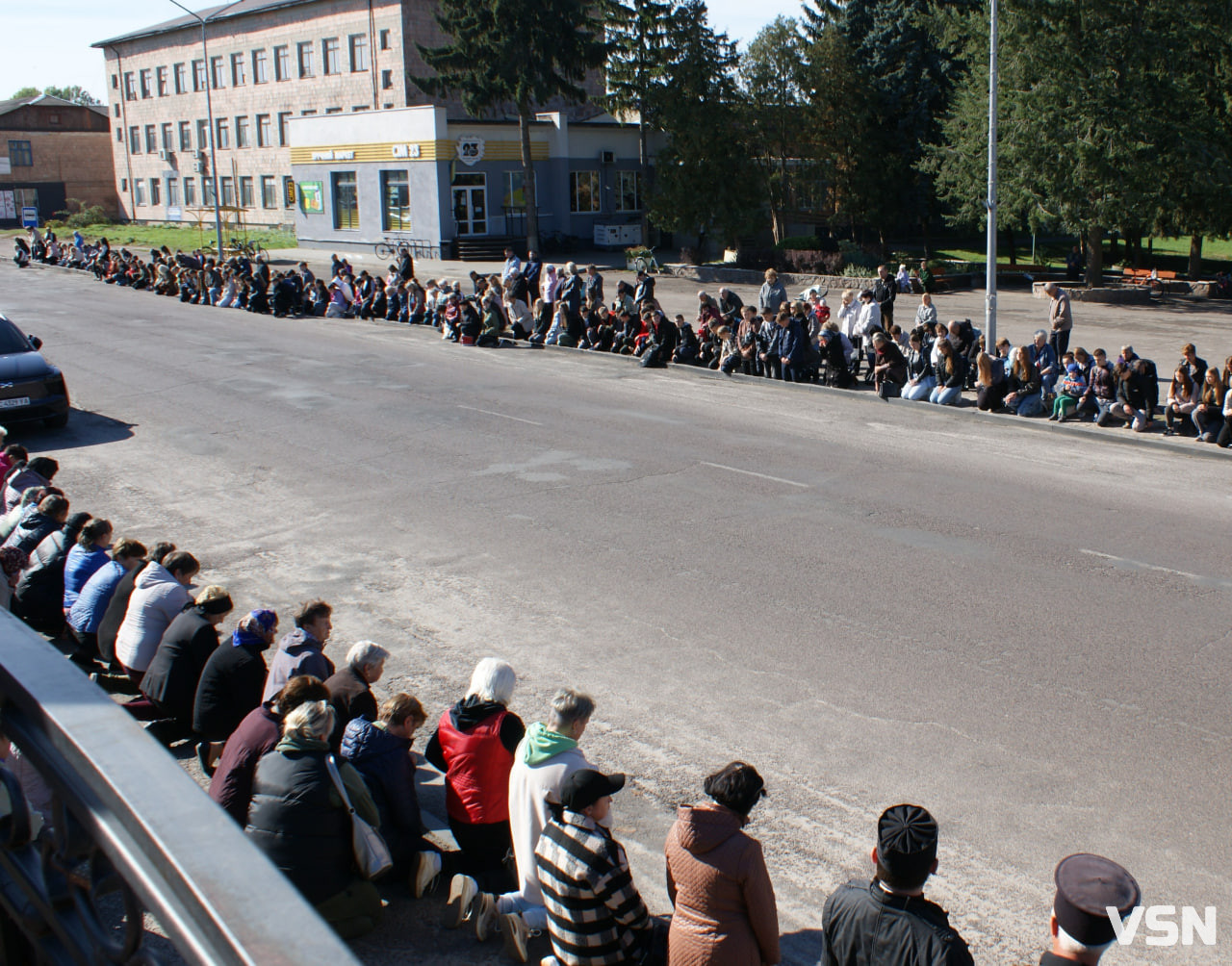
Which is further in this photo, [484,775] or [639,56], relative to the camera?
[639,56]

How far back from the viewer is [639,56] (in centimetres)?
4566

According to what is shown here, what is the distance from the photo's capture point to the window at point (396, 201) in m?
50.8

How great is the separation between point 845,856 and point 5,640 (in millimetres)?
4956

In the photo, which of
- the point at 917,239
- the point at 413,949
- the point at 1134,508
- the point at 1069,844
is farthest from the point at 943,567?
the point at 917,239

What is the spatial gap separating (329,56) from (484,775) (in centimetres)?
6599

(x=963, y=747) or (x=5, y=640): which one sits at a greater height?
(x=5, y=640)

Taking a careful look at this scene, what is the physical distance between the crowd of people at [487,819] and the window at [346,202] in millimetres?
48253

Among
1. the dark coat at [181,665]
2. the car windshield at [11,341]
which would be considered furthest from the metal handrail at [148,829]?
the car windshield at [11,341]

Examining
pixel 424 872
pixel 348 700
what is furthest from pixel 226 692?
pixel 424 872

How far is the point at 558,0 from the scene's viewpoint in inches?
1804

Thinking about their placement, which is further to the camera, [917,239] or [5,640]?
[917,239]

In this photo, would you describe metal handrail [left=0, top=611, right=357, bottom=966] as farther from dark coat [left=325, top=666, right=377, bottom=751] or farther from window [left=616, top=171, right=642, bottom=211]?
window [left=616, top=171, right=642, bottom=211]

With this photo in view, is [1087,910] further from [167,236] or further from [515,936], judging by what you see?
[167,236]

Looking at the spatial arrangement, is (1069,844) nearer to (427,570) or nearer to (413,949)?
(413,949)
